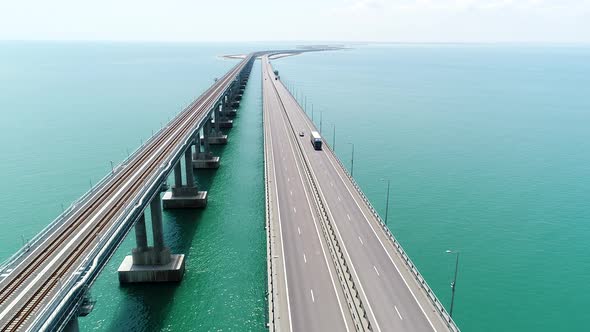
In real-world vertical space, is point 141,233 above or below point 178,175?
below

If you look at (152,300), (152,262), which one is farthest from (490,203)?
(152,300)

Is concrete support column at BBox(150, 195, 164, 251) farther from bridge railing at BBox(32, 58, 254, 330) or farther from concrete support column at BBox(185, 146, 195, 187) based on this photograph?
concrete support column at BBox(185, 146, 195, 187)

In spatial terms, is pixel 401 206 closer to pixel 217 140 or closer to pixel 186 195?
pixel 186 195

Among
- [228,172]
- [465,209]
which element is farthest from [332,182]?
[228,172]

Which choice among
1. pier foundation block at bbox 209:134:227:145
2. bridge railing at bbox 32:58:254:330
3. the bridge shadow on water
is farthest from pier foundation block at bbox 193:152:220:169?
bridge railing at bbox 32:58:254:330

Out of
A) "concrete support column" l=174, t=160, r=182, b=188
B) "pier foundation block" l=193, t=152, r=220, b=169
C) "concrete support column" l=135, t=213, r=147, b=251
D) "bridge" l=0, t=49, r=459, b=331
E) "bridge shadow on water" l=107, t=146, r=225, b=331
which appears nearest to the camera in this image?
"bridge" l=0, t=49, r=459, b=331

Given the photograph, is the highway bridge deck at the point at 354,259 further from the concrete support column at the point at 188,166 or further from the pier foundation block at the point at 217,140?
the pier foundation block at the point at 217,140

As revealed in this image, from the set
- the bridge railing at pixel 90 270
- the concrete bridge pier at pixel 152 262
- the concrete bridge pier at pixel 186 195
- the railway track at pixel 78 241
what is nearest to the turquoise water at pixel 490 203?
the concrete bridge pier at pixel 186 195
